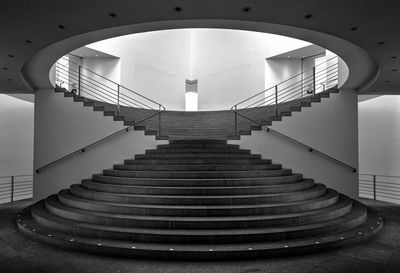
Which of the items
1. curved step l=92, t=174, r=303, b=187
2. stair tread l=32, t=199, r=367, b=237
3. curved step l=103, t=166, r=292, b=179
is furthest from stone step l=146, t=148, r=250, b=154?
stair tread l=32, t=199, r=367, b=237

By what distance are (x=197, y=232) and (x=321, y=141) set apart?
5.65 metres

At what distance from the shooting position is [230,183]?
5.86 metres

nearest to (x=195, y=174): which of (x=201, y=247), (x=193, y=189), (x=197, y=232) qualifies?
(x=193, y=189)

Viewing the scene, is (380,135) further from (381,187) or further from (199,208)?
(199,208)

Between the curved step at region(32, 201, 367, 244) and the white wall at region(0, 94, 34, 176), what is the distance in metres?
6.76

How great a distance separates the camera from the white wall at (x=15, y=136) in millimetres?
9859

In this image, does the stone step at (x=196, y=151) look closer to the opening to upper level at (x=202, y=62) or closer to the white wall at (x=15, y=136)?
the opening to upper level at (x=202, y=62)

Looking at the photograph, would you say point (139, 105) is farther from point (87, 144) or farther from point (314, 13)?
point (314, 13)

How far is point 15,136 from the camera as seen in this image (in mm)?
10219

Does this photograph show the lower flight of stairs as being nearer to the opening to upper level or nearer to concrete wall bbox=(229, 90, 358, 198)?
concrete wall bbox=(229, 90, 358, 198)

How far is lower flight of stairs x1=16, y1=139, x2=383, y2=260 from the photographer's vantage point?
402 centimetres

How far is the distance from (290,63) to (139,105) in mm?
7353

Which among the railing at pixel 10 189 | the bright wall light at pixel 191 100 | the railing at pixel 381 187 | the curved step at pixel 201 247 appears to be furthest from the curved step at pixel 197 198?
the bright wall light at pixel 191 100

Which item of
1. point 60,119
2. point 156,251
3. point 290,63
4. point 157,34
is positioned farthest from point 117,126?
point 290,63
